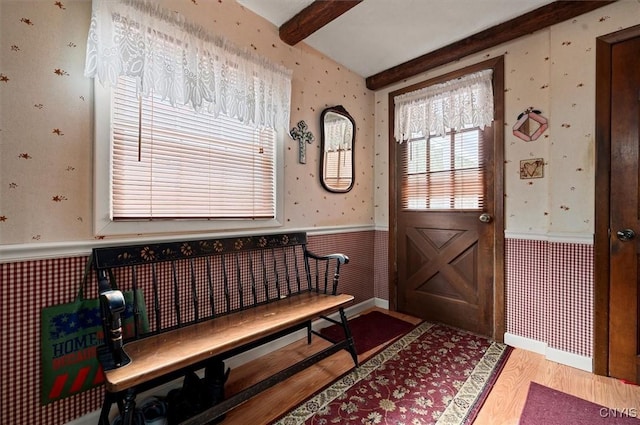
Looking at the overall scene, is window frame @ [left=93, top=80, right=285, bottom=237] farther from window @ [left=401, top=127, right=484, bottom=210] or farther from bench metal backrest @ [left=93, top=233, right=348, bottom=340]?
window @ [left=401, top=127, right=484, bottom=210]

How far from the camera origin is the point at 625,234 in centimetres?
174

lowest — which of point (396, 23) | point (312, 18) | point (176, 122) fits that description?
point (176, 122)

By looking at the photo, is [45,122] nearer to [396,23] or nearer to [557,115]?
[396,23]

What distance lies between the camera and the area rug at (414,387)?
1.47 meters

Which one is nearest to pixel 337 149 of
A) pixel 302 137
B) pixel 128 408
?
pixel 302 137

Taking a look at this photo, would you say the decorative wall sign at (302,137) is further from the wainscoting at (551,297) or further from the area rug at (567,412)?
the area rug at (567,412)

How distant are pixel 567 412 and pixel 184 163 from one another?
8.45ft

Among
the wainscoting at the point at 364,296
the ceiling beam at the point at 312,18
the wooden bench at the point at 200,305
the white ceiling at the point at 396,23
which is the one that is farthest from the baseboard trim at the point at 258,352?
the white ceiling at the point at 396,23

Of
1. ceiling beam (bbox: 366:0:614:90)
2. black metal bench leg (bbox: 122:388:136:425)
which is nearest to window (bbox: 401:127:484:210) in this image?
ceiling beam (bbox: 366:0:614:90)

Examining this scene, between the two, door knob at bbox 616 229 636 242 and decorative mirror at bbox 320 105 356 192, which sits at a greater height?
decorative mirror at bbox 320 105 356 192

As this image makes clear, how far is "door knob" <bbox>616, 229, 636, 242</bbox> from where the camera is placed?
1.73 m

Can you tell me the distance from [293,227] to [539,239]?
6.22 feet

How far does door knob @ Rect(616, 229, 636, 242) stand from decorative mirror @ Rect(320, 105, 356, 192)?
1.95 meters

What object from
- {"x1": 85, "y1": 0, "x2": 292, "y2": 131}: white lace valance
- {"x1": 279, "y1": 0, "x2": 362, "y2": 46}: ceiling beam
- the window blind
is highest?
{"x1": 279, "y1": 0, "x2": 362, "y2": 46}: ceiling beam
